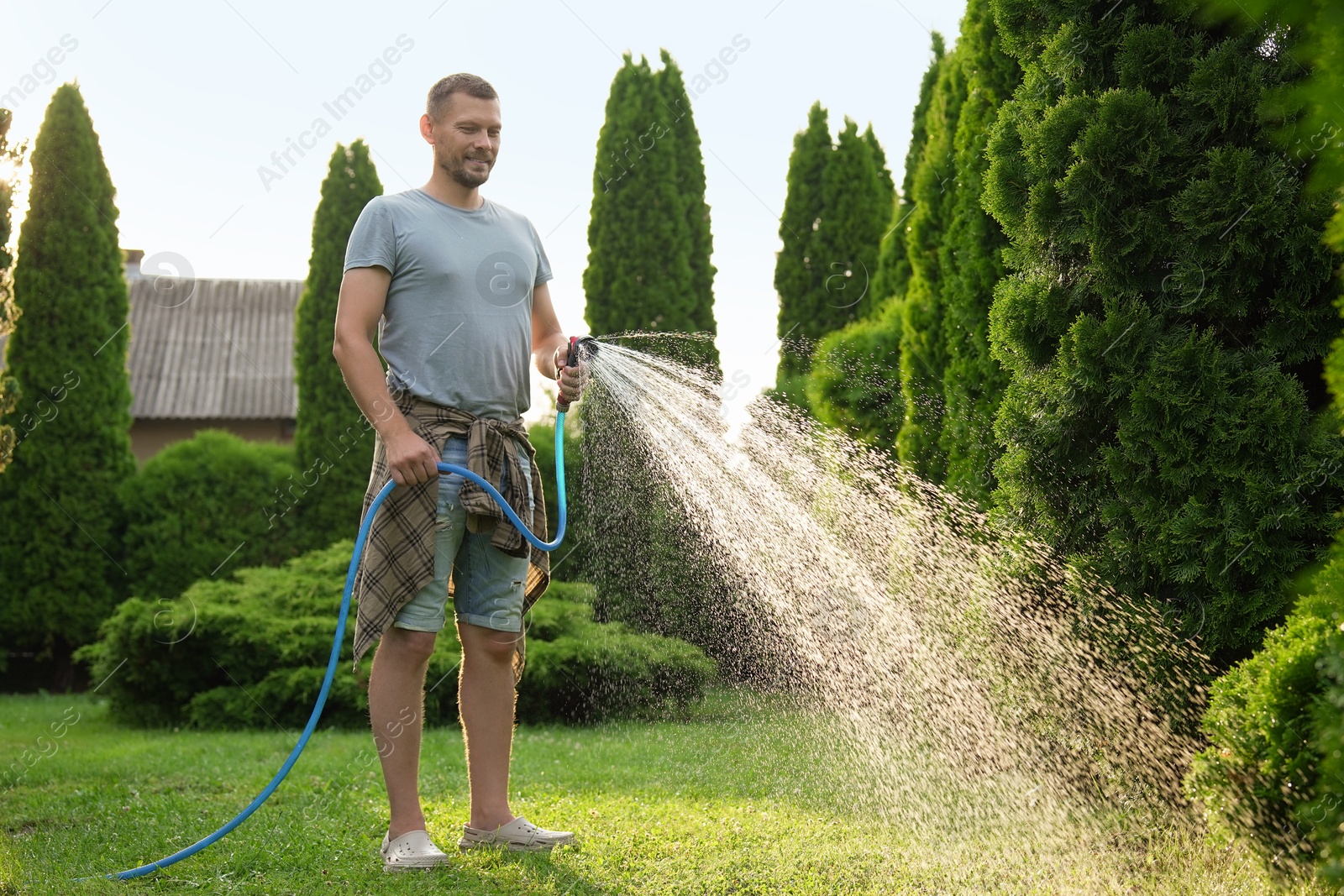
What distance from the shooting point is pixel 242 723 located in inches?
298

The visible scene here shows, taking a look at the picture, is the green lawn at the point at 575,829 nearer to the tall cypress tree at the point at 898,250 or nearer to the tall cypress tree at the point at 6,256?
the tall cypress tree at the point at 6,256

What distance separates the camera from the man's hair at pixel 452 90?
336cm

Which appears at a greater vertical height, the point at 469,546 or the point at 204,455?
the point at 469,546

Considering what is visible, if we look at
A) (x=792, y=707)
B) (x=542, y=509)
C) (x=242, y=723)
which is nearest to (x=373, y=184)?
(x=242, y=723)

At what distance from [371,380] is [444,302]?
1.10ft

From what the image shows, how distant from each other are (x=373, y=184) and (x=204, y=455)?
312 cm

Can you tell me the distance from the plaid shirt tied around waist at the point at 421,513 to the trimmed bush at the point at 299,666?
3.56 m

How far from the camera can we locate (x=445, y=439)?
334 cm

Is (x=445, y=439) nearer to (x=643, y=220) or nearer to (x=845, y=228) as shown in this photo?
(x=643, y=220)

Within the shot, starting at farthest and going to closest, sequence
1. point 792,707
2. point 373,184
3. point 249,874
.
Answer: point 373,184 → point 792,707 → point 249,874

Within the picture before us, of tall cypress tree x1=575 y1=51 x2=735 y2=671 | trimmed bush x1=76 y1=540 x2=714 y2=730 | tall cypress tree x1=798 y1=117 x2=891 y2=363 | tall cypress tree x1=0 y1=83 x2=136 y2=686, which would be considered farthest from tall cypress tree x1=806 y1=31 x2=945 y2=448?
tall cypress tree x1=0 y1=83 x2=136 y2=686

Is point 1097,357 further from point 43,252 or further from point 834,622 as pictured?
point 43,252

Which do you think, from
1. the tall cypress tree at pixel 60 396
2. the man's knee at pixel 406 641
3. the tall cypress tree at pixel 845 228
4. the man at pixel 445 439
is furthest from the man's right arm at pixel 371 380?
the tall cypress tree at pixel 845 228

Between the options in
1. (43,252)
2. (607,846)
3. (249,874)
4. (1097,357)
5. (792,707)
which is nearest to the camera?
(249,874)
